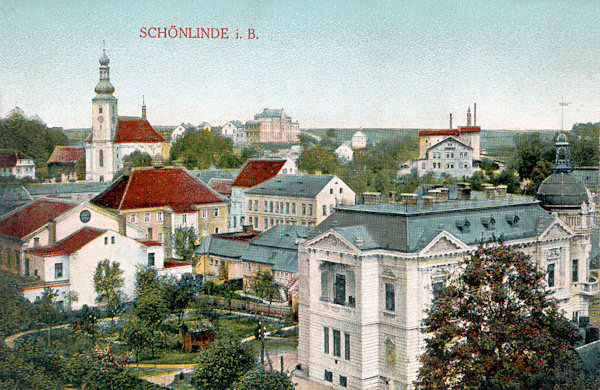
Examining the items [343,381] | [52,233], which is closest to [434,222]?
[343,381]

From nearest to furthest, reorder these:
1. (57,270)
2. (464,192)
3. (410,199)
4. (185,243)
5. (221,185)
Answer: (57,270)
(410,199)
(464,192)
(185,243)
(221,185)

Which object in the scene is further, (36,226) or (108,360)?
(36,226)

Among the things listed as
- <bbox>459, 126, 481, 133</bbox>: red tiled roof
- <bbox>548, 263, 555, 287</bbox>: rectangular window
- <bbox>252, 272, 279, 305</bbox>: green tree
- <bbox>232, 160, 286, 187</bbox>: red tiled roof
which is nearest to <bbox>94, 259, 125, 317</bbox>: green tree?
<bbox>252, 272, 279, 305</bbox>: green tree

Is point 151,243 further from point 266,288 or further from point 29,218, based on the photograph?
point 266,288

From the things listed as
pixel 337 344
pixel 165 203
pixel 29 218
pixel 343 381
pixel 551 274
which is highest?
pixel 165 203

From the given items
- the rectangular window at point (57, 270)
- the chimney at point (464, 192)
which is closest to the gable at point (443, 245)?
the chimney at point (464, 192)

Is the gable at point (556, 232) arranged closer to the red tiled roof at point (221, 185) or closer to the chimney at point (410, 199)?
the chimney at point (410, 199)

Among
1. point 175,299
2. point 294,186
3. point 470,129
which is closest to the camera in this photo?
point 175,299
